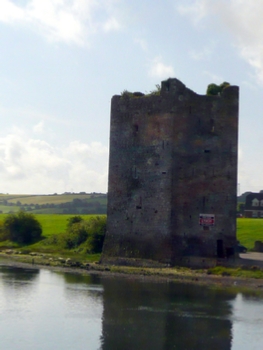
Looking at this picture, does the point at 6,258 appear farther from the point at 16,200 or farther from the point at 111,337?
the point at 16,200

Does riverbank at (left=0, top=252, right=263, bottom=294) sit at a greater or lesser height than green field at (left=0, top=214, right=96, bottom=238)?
lesser

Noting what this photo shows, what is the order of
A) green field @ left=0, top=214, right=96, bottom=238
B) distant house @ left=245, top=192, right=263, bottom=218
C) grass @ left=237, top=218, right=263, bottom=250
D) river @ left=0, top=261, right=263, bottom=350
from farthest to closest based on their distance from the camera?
distant house @ left=245, top=192, right=263, bottom=218, green field @ left=0, top=214, right=96, bottom=238, grass @ left=237, top=218, right=263, bottom=250, river @ left=0, top=261, right=263, bottom=350

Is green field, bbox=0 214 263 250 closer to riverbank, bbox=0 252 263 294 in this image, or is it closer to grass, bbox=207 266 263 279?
grass, bbox=207 266 263 279

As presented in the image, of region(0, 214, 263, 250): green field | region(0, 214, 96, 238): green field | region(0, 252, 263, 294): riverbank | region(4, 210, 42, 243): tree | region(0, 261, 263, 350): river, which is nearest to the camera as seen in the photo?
region(0, 261, 263, 350): river

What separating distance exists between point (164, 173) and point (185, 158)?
1200 millimetres

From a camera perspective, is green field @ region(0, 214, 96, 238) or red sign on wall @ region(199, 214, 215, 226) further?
green field @ region(0, 214, 96, 238)

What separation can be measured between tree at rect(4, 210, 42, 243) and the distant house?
3122cm

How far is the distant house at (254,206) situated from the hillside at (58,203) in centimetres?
2047

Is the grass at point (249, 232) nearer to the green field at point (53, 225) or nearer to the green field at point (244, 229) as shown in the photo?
the green field at point (244, 229)

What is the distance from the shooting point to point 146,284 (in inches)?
1123

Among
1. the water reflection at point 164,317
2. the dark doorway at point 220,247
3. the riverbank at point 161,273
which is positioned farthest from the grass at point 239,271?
the water reflection at point 164,317

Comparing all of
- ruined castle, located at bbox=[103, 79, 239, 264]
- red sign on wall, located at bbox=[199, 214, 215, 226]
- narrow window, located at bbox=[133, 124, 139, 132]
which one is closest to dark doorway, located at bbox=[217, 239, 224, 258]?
ruined castle, located at bbox=[103, 79, 239, 264]

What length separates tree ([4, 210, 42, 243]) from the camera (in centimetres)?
4772

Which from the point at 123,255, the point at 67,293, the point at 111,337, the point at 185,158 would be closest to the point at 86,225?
the point at 123,255
